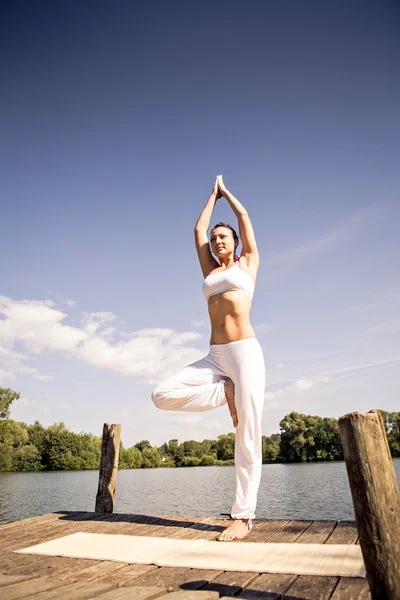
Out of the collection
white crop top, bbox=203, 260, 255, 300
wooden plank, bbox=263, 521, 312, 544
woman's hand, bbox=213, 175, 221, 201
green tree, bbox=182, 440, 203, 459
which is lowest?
wooden plank, bbox=263, 521, 312, 544

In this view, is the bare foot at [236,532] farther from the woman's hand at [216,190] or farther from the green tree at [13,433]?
the green tree at [13,433]

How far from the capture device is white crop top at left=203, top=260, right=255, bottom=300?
4.05 meters

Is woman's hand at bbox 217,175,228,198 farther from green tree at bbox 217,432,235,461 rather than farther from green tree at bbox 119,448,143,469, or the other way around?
green tree at bbox 119,448,143,469

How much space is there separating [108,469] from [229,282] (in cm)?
350

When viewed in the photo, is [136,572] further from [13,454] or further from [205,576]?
[13,454]

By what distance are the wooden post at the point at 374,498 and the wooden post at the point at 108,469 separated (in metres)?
4.36

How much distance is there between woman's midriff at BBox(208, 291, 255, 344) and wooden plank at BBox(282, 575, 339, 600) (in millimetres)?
1973

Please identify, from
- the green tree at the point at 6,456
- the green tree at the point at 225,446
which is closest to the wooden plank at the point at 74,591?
the green tree at the point at 6,456

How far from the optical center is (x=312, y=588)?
2.29m

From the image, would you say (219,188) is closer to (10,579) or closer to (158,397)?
(158,397)

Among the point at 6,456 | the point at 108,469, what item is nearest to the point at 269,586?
the point at 108,469

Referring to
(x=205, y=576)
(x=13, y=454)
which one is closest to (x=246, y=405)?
(x=205, y=576)

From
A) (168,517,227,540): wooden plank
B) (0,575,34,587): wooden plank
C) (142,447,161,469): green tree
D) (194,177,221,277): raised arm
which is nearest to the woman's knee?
(168,517,227,540): wooden plank

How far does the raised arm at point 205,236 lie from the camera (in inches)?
177
